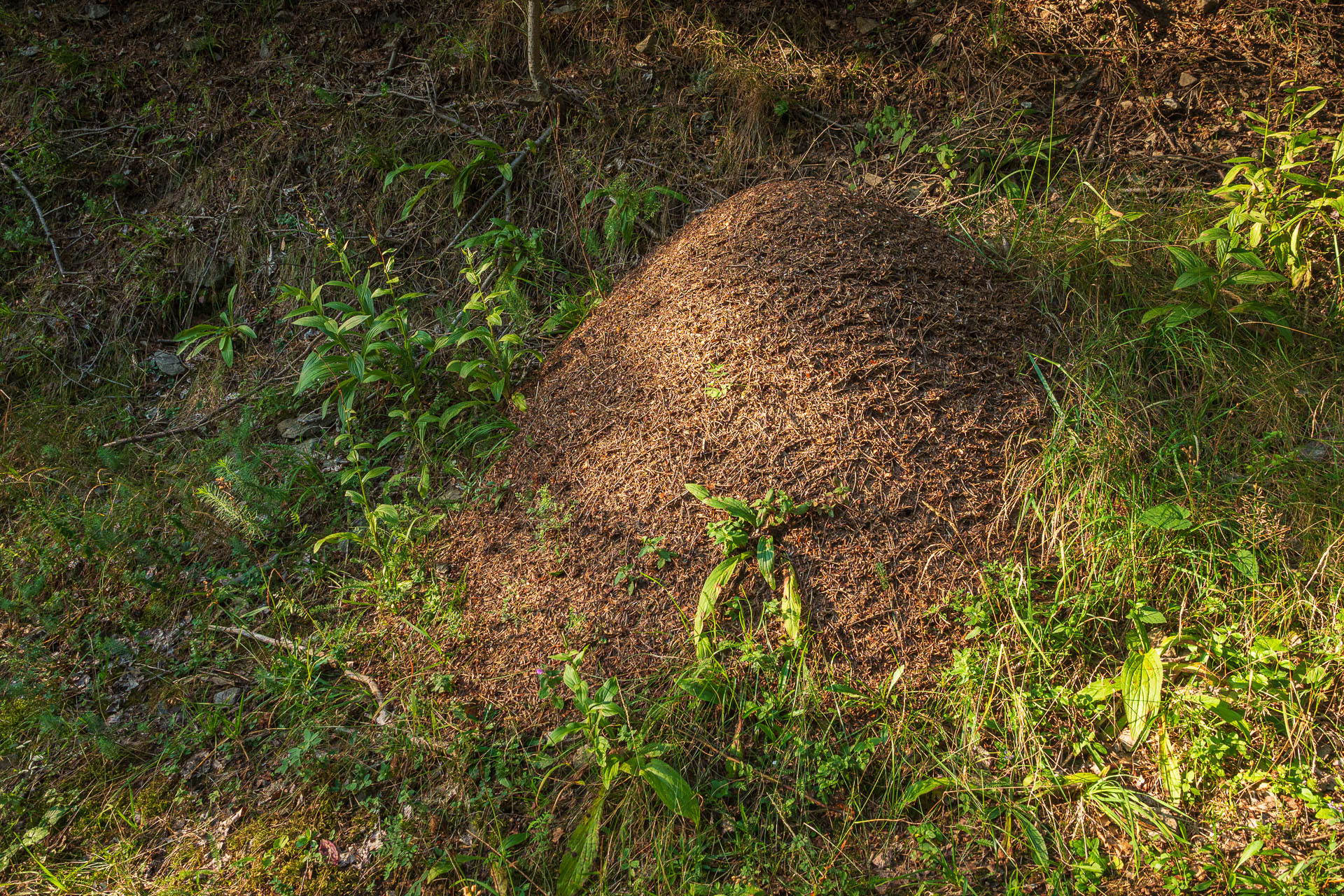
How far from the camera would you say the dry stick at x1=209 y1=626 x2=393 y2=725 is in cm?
261

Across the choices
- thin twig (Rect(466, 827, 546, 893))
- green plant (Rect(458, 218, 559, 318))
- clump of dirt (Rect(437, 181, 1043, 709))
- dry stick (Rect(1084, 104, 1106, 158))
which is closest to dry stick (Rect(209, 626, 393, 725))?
clump of dirt (Rect(437, 181, 1043, 709))

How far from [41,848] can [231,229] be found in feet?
11.3

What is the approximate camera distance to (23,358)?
4371 mm

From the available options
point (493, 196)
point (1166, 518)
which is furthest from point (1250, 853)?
point (493, 196)

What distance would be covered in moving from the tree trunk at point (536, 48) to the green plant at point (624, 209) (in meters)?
0.85

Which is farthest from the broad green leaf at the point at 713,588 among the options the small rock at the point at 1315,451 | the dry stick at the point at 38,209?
the dry stick at the point at 38,209

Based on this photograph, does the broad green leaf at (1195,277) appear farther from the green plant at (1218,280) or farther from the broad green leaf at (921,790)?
the broad green leaf at (921,790)

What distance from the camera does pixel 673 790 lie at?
213 centimetres

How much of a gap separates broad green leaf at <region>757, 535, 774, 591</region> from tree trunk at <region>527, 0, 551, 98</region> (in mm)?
3211

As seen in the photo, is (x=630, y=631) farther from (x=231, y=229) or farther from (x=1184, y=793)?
(x=231, y=229)

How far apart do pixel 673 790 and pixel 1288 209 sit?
3322mm

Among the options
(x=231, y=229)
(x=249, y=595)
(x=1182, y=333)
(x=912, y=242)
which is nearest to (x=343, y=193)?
(x=231, y=229)

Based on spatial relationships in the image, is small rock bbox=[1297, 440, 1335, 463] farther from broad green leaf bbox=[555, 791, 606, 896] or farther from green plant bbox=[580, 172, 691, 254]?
green plant bbox=[580, 172, 691, 254]

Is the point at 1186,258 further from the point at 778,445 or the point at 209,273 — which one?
the point at 209,273
